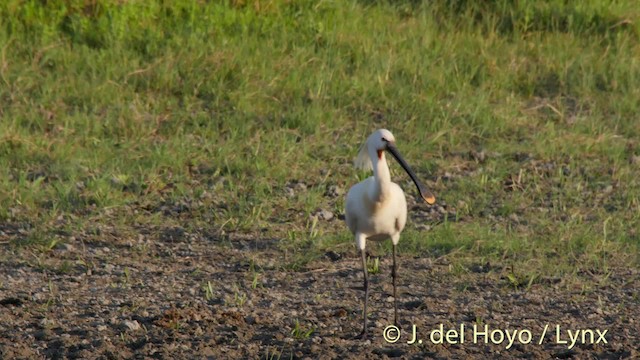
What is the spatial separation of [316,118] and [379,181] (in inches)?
110

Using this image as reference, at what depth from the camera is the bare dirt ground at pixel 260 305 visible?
5723 mm

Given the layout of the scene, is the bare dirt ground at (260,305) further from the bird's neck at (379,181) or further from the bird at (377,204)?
the bird's neck at (379,181)

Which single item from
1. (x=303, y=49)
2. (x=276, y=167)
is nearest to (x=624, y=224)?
(x=276, y=167)

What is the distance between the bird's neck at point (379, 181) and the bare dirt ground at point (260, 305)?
0.53 m

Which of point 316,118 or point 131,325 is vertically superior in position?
point 131,325

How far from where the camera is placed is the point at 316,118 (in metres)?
9.02

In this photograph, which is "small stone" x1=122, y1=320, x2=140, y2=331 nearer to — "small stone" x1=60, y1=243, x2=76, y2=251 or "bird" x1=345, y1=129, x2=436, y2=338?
"bird" x1=345, y1=129, x2=436, y2=338

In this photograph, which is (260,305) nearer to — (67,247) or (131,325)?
(131,325)

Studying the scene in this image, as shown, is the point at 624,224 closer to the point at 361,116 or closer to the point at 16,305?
the point at 361,116

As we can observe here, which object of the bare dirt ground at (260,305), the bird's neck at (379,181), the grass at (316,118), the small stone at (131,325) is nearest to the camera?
the bare dirt ground at (260,305)

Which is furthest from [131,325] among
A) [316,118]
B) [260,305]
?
[316,118]

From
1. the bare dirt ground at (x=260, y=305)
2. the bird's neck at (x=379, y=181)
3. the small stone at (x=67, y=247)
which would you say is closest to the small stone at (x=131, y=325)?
the bare dirt ground at (x=260, y=305)

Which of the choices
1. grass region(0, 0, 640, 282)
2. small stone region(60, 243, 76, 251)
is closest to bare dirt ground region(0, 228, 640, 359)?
small stone region(60, 243, 76, 251)

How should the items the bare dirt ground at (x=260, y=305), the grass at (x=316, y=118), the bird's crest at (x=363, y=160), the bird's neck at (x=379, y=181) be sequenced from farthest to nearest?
1. the grass at (x=316, y=118)
2. the bird's crest at (x=363, y=160)
3. the bird's neck at (x=379, y=181)
4. the bare dirt ground at (x=260, y=305)
